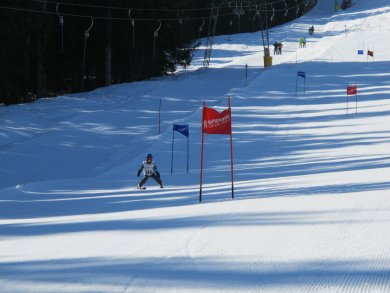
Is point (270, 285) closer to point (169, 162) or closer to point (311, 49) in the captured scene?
point (169, 162)

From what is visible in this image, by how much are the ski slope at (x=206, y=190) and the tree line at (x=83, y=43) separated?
8.98 feet

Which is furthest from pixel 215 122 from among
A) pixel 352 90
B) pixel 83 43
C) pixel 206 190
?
pixel 83 43

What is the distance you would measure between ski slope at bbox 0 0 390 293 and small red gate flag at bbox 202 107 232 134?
147cm

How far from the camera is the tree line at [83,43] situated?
127 ft

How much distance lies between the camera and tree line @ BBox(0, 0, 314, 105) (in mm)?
38812

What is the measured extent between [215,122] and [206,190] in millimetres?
2712

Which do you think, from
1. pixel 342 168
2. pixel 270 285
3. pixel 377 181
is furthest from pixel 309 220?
pixel 342 168

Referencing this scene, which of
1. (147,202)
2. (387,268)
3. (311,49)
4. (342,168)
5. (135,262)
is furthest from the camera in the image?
(311,49)

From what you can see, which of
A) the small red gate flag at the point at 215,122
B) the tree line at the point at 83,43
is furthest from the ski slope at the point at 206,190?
the tree line at the point at 83,43

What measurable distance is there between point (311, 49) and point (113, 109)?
3427cm

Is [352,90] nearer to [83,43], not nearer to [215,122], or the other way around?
[83,43]

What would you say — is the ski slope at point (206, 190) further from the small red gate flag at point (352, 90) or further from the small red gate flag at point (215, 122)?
the small red gate flag at point (215, 122)

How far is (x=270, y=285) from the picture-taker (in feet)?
21.2

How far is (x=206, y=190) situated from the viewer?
17219 mm
